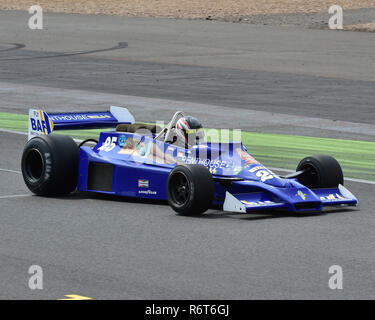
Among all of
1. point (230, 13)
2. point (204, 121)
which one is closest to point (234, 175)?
point (204, 121)

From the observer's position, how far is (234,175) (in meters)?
11.4

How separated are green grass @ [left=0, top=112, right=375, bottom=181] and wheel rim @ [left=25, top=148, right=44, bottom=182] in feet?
13.1

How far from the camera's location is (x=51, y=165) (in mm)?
12125

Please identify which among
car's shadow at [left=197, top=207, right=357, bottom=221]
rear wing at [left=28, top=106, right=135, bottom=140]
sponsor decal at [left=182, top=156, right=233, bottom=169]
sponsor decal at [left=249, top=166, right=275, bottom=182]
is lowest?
car's shadow at [left=197, top=207, right=357, bottom=221]

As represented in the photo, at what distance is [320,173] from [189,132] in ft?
5.16

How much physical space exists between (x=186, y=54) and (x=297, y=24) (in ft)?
41.2

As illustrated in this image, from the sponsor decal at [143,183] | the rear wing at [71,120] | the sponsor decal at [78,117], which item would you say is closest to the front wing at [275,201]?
the sponsor decal at [143,183]

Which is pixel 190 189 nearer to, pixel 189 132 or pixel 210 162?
pixel 210 162

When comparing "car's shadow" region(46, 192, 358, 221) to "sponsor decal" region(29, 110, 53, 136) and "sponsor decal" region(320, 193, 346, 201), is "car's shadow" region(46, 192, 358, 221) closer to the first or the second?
"sponsor decal" region(320, 193, 346, 201)

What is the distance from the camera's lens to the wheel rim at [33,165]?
40.8ft

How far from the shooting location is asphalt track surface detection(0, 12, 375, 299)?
8.66 meters

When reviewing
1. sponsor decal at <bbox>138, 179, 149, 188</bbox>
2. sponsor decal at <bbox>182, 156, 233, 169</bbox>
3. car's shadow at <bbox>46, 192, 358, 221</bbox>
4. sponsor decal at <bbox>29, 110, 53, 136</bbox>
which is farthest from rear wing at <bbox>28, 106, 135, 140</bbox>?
sponsor decal at <bbox>182, 156, 233, 169</bbox>

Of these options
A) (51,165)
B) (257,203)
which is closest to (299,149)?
(51,165)
